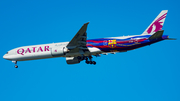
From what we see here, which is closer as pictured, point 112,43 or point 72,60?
point 112,43

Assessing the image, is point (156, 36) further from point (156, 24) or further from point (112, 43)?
point (112, 43)

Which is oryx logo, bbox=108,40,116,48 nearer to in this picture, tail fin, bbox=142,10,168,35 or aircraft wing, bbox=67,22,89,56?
aircraft wing, bbox=67,22,89,56

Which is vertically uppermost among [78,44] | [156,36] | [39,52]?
[156,36]

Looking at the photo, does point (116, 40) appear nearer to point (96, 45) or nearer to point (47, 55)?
point (96, 45)

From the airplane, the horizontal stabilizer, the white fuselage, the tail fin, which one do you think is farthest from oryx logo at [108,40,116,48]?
the horizontal stabilizer

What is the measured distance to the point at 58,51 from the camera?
36.6 m

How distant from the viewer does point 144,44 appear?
35562mm

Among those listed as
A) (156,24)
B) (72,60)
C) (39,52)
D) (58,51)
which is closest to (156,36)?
(156,24)

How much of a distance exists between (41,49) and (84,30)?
8866 millimetres

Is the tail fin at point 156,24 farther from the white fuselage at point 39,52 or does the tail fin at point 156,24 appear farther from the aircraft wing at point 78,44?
the aircraft wing at point 78,44

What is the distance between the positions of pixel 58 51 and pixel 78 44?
313cm

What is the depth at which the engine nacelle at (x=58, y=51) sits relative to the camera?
1439 inches

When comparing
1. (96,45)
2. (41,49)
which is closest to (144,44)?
(96,45)

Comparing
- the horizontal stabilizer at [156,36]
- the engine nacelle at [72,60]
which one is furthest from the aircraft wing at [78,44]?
the horizontal stabilizer at [156,36]
